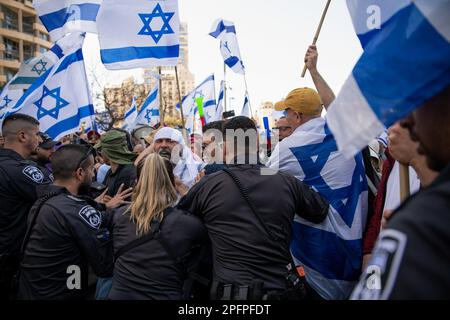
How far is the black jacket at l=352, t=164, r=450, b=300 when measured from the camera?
740 mm

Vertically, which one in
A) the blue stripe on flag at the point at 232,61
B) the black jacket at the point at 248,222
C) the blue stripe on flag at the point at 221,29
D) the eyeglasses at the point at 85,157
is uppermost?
the blue stripe on flag at the point at 221,29

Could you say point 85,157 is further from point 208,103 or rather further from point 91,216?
point 208,103

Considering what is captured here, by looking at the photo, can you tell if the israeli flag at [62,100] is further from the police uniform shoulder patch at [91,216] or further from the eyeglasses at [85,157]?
the police uniform shoulder patch at [91,216]

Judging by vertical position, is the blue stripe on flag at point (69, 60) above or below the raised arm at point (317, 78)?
above

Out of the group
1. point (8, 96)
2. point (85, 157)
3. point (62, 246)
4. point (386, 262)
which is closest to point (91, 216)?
point (62, 246)

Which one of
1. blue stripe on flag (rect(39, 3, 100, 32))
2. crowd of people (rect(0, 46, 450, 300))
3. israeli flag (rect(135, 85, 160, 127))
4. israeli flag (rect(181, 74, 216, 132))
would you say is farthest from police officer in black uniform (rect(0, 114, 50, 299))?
israeli flag (rect(181, 74, 216, 132))

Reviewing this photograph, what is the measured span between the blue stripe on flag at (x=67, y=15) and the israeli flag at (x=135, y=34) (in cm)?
89

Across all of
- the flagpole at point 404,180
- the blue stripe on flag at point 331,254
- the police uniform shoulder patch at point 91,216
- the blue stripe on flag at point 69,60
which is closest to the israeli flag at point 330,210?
the blue stripe on flag at point 331,254

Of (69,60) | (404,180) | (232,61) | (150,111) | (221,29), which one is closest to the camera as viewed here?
(404,180)

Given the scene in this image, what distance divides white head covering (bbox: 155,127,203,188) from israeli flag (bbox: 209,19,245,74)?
4.12 m

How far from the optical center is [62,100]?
15.6ft

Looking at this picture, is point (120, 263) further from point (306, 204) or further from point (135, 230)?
point (306, 204)

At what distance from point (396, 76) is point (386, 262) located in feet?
1.95

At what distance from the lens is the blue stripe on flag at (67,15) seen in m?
5.61
